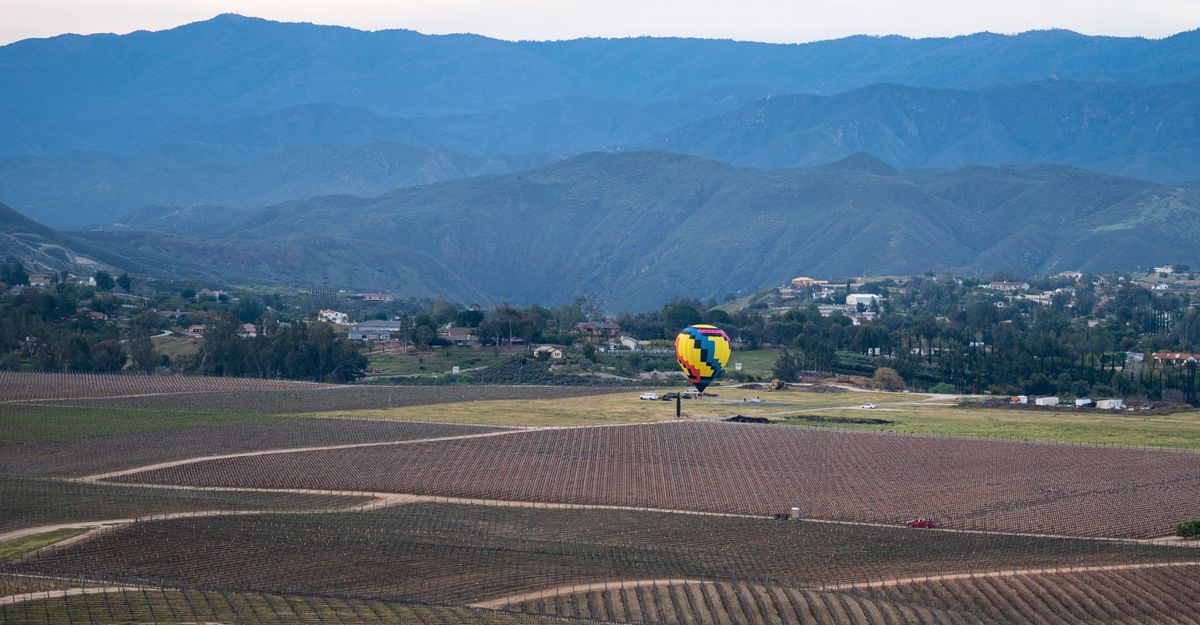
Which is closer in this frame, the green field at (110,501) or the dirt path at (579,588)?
the dirt path at (579,588)

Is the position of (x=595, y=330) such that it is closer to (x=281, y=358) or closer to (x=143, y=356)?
(x=281, y=358)

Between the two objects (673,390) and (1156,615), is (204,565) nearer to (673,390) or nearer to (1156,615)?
(1156,615)

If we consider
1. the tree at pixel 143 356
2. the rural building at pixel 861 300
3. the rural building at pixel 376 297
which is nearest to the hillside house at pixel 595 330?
the tree at pixel 143 356

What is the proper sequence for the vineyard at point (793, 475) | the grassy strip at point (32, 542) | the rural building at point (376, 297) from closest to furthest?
the grassy strip at point (32, 542)
the vineyard at point (793, 475)
the rural building at point (376, 297)

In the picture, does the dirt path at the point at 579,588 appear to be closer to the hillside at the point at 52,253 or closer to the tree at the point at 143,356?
the tree at the point at 143,356

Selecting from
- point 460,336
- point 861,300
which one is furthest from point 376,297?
point 460,336

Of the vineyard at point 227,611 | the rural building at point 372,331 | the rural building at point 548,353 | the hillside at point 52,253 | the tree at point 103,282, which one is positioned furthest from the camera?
the hillside at point 52,253

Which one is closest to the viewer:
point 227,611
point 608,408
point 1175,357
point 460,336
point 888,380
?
point 227,611
